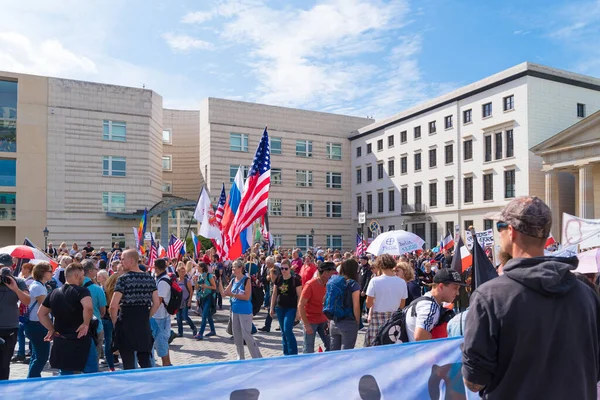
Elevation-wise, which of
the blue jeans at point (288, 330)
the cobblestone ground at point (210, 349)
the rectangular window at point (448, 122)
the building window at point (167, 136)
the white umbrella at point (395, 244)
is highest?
the building window at point (167, 136)

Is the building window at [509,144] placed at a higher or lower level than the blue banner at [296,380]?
higher

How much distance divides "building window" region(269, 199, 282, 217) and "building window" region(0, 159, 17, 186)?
22860mm

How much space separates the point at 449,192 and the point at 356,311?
39.1m

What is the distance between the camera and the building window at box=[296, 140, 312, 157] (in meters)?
54.2

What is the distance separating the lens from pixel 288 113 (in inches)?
2122

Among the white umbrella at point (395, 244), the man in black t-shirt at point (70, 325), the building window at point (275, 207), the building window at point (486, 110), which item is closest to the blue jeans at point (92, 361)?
the man in black t-shirt at point (70, 325)

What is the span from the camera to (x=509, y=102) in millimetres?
38688

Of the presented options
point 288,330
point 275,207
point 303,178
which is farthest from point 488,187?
point 288,330

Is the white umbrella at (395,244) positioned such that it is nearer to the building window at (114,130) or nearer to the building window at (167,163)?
the building window at (114,130)

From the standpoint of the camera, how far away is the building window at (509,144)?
38.6 m

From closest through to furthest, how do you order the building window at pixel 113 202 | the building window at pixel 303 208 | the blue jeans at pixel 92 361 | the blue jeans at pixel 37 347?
the blue jeans at pixel 92 361
the blue jeans at pixel 37 347
the building window at pixel 113 202
the building window at pixel 303 208

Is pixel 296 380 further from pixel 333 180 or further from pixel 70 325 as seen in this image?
pixel 333 180

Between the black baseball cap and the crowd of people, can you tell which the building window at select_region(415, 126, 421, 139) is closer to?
the crowd of people

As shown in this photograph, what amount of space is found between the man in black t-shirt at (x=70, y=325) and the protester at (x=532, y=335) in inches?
207
